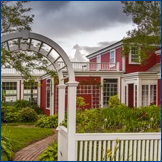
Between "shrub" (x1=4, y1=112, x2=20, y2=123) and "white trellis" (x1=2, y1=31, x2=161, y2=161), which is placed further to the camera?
"shrub" (x1=4, y1=112, x2=20, y2=123)

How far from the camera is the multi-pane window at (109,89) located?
23.4 metres

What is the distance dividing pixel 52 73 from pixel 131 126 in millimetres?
3854

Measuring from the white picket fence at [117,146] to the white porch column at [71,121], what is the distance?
0.08m

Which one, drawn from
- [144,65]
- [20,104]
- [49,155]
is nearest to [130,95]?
[144,65]

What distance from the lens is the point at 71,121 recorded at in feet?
20.4

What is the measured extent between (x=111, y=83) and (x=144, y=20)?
25.4 feet

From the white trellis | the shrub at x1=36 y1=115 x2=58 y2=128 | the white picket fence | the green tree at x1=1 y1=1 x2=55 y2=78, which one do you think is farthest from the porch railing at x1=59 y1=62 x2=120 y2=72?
the white picket fence

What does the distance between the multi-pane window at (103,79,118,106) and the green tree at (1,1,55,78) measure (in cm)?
1213

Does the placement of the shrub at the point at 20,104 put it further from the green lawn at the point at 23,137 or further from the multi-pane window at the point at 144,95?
the green lawn at the point at 23,137

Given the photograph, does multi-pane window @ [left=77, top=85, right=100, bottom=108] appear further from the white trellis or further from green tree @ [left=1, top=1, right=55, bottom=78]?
the white trellis

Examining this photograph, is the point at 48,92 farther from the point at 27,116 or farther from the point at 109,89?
the point at 27,116

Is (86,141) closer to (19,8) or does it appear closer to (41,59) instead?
(41,59)

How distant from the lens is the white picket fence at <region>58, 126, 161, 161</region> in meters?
6.52

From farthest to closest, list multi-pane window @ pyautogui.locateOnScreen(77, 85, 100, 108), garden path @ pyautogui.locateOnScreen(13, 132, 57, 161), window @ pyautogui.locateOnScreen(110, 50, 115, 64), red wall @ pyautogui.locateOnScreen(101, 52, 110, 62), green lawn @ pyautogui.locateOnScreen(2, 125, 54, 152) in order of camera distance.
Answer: red wall @ pyautogui.locateOnScreen(101, 52, 110, 62) < window @ pyautogui.locateOnScreen(110, 50, 115, 64) < multi-pane window @ pyautogui.locateOnScreen(77, 85, 100, 108) < green lawn @ pyautogui.locateOnScreen(2, 125, 54, 152) < garden path @ pyautogui.locateOnScreen(13, 132, 57, 161)
